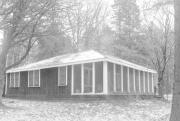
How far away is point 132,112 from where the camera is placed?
40.3 feet

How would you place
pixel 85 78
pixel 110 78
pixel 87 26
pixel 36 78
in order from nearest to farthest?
pixel 110 78
pixel 85 78
pixel 36 78
pixel 87 26

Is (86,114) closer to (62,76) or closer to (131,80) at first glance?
(62,76)

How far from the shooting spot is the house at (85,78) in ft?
51.1

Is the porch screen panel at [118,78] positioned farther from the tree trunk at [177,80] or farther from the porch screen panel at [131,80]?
the tree trunk at [177,80]

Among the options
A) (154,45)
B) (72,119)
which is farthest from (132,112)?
(154,45)

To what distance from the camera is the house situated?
1557cm

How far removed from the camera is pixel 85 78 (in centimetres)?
1603

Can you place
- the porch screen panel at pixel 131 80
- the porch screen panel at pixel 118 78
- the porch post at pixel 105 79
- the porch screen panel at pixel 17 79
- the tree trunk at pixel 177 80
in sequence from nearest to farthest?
the tree trunk at pixel 177 80 → the porch post at pixel 105 79 → the porch screen panel at pixel 118 78 → the porch screen panel at pixel 131 80 → the porch screen panel at pixel 17 79

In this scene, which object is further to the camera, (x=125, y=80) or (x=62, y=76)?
(x=125, y=80)

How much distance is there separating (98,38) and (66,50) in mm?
5171

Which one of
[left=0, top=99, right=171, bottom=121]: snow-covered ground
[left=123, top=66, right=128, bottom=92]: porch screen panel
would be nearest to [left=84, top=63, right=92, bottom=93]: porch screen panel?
[left=0, top=99, right=171, bottom=121]: snow-covered ground

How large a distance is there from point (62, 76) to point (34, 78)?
10.9 feet

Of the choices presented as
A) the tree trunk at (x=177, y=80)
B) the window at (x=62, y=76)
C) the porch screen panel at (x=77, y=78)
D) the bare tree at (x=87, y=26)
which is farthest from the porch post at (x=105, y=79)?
the bare tree at (x=87, y=26)

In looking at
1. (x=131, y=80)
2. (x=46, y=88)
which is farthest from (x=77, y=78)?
(x=131, y=80)
